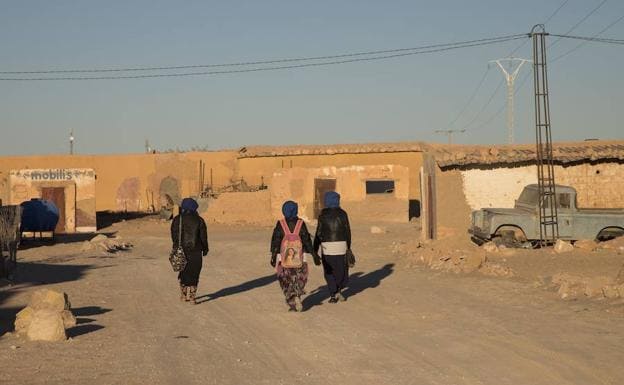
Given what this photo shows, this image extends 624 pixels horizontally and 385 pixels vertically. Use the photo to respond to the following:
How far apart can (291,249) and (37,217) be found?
61.6ft

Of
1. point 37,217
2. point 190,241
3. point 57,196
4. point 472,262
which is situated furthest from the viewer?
point 57,196

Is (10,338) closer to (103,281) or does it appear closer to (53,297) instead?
(53,297)

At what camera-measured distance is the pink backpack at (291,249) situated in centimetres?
1209

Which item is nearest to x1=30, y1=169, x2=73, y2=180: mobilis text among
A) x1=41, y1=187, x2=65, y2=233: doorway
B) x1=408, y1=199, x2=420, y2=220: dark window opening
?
x1=41, y1=187, x2=65, y2=233: doorway

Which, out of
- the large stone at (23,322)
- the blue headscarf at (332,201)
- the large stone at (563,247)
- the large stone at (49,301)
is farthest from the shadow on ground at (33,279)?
the large stone at (563,247)

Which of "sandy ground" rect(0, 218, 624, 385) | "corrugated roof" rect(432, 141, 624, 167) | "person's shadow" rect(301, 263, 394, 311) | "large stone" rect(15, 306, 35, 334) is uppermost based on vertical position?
"corrugated roof" rect(432, 141, 624, 167)

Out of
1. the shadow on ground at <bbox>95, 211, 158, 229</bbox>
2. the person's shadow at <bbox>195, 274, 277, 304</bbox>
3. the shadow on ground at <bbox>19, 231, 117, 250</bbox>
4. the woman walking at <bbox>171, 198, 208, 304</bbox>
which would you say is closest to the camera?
the woman walking at <bbox>171, 198, 208, 304</bbox>

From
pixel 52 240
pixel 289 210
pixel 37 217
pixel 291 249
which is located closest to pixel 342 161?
pixel 52 240

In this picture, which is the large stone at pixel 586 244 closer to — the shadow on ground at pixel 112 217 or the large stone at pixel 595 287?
the large stone at pixel 595 287

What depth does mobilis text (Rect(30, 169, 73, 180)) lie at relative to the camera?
116 feet

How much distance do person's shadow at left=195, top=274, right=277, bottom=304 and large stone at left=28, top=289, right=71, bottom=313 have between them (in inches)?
117

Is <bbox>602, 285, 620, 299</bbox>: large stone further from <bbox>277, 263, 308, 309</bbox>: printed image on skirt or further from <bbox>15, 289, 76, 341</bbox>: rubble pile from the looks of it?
<bbox>15, 289, 76, 341</bbox>: rubble pile

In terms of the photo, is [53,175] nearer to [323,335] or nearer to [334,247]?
[334,247]

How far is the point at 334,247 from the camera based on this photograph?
1304 cm
